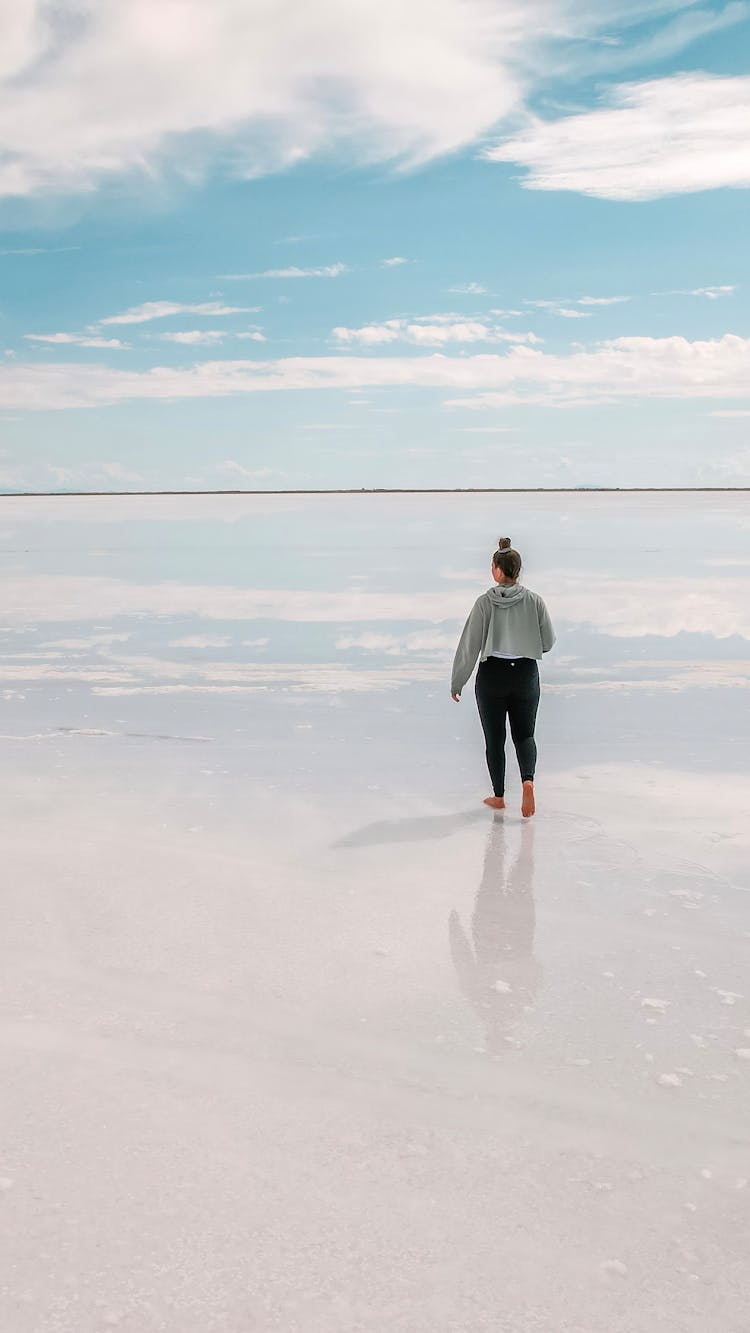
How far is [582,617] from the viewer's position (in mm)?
18547

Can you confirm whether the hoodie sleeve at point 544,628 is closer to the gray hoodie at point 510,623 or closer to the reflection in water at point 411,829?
the gray hoodie at point 510,623

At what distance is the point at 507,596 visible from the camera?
8133mm

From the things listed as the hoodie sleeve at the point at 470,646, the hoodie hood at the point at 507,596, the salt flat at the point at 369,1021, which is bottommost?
the salt flat at the point at 369,1021

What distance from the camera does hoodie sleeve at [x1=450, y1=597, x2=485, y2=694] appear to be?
26.7 feet

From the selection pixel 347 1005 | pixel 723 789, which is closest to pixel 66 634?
pixel 723 789

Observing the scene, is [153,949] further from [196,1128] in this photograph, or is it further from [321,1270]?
[321,1270]

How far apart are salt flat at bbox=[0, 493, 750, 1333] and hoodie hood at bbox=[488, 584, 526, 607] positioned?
1370 mm

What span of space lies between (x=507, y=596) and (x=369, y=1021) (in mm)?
4151

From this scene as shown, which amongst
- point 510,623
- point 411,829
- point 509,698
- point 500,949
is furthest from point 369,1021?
point 510,623

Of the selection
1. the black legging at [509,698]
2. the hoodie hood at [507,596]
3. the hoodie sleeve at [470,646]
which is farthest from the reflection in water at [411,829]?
the hoodie hood at [507,596]

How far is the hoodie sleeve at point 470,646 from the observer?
813 centimetres

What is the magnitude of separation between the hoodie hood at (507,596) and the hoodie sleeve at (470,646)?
0.35ft

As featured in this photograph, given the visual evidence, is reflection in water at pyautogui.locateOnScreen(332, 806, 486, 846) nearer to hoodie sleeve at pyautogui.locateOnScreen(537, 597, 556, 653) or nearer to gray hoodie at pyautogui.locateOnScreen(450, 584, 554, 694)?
gray hoodie at pyautogui.locateOnScreen(450, 584, 554, 694)

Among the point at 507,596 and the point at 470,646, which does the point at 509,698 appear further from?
the point at 507,596
